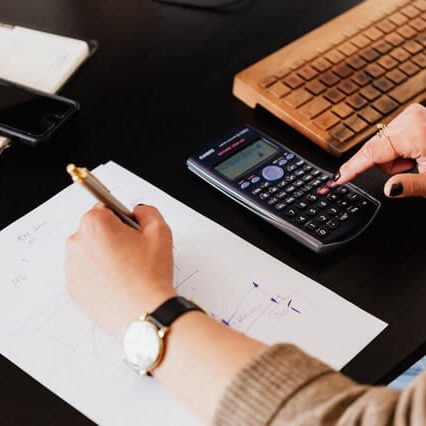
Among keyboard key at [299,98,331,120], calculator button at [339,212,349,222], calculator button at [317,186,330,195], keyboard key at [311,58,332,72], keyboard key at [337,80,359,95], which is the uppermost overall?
keyboard key at [311,58,332,72]

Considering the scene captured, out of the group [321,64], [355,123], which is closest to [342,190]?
[355,123]

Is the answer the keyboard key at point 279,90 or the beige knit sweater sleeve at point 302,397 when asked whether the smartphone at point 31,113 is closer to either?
the keyboard key at point 279,90

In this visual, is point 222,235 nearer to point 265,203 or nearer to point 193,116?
point 265,203

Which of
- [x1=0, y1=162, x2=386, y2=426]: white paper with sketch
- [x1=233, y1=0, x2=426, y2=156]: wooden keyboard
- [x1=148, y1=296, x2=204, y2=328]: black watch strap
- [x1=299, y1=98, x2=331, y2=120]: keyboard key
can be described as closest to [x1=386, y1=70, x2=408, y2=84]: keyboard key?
[x1=233, y1=0, x2=426, y2=156]: wooden keyboard

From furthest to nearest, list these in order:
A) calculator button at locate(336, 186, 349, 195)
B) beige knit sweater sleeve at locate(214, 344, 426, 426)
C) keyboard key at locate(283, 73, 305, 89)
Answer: keyboard key at locate(283, 73, 305, 89) < calculator button at locate(336, 186, 349, 195) < beige knit sweater sleeve at locate(214, 344, 426, 426)

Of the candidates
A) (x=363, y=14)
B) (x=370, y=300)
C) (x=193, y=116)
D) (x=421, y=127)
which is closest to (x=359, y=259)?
(x=370, y=300)

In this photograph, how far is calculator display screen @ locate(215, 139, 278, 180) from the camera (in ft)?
2.49

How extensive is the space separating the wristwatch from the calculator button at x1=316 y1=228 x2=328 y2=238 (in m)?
0.18

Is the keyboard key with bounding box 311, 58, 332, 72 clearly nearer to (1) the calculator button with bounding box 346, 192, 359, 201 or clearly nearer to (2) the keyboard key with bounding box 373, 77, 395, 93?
(2) the keyboard key with bounding box 373, 77, 395, 93

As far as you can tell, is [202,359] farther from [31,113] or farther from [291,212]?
[31,113]

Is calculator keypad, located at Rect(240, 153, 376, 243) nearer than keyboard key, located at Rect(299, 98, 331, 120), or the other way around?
calculator keypad, located at Rect(240, 153, 376, 243)

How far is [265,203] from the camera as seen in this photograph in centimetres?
72

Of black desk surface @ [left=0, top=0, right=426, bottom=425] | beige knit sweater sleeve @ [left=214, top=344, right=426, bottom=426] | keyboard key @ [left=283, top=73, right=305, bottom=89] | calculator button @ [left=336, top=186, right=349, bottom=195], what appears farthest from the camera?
keyboard key @ [left=283, top=73, right=305, bottom=89]

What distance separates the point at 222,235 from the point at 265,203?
6cm
